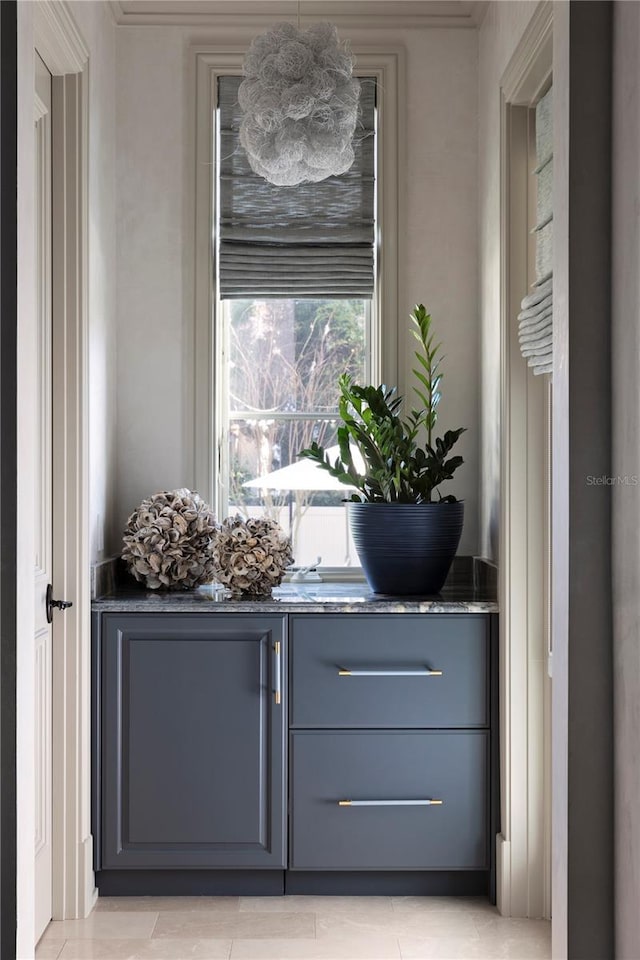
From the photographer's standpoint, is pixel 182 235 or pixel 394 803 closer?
pixel 394 803

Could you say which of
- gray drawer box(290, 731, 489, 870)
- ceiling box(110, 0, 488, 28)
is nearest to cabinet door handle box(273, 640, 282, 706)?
gray drawer box(290, 731, 489, 870)

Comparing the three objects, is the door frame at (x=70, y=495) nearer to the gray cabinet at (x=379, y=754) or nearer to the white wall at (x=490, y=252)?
the gray cabinet at (x=379, y=754)

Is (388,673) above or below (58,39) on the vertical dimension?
below

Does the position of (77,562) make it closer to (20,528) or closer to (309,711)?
(309,711)

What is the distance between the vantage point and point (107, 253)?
308 centimetres

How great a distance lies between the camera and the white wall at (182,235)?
128 inches

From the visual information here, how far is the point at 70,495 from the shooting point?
2.69 m

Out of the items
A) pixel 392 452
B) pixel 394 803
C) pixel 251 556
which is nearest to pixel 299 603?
pixel 251 556

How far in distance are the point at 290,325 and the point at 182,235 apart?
1.63 feet

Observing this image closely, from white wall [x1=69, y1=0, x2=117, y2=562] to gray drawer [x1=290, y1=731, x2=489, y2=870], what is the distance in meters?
0.94

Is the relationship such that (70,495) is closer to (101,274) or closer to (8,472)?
(101,274)

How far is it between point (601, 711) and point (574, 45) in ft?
Answer: 3.37

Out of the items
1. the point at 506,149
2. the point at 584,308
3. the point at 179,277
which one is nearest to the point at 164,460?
the point at 179,277

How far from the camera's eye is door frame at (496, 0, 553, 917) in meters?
2.71
